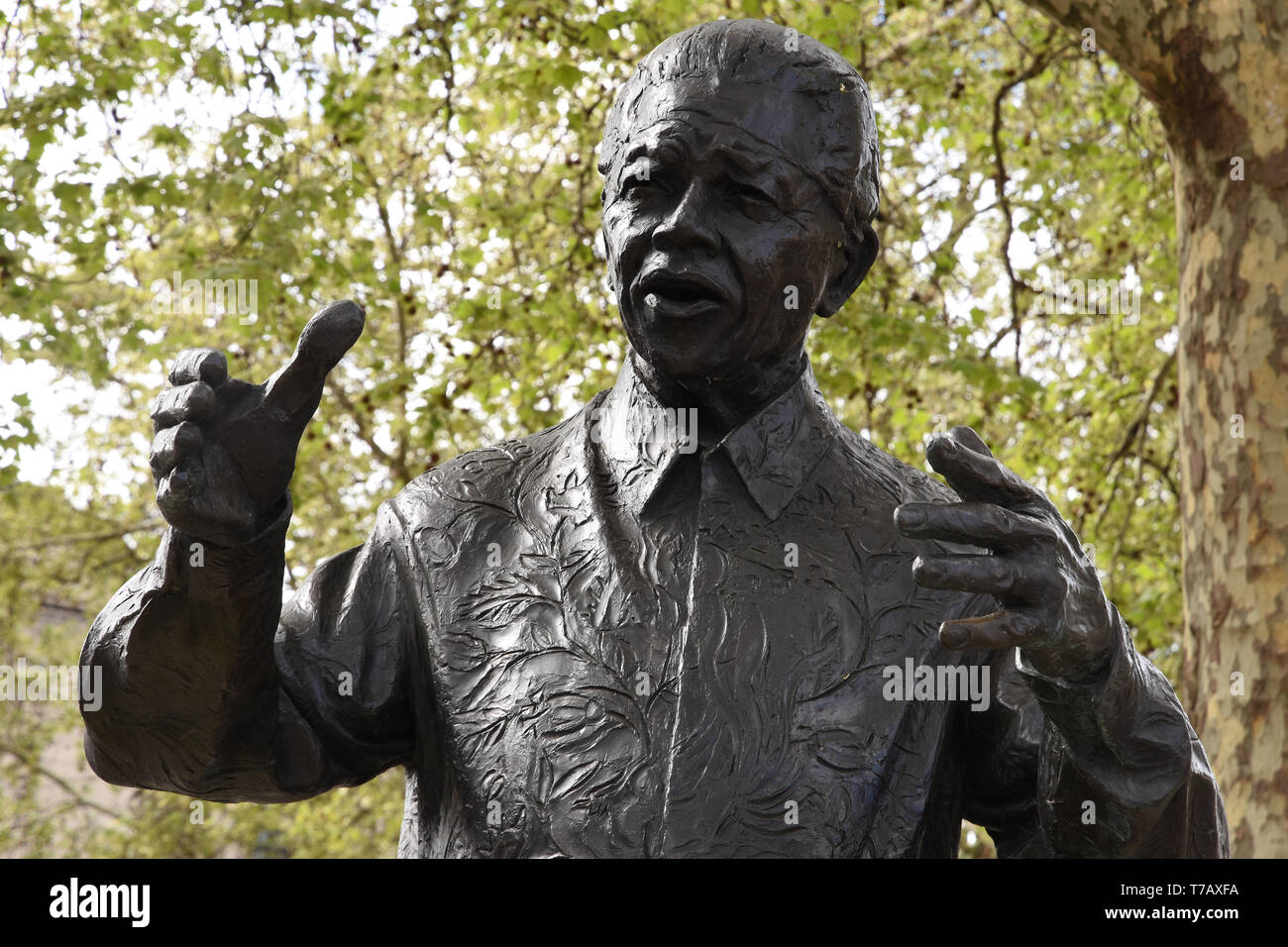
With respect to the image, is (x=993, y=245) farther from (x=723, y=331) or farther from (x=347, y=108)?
(x=723, y=331)

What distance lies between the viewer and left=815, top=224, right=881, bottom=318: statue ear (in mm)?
3416

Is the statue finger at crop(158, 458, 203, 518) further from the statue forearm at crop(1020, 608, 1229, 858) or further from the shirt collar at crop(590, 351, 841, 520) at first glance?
the statue forearm at crop(1020, 608, 1229, 858)

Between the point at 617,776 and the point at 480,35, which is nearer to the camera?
the point at 617,776

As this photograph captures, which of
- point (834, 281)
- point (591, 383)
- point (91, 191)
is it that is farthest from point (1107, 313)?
point (834, 281)

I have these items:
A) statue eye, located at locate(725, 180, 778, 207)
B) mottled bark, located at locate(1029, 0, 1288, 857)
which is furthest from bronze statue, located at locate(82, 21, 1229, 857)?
mottled bark, located at locate(1029, 0, 1288, 857)

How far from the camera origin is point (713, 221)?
10.3 ft

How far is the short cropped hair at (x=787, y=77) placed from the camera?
10.5 ft

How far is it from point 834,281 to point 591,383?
23.6 feet

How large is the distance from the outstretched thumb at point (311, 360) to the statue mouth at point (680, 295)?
522 mm

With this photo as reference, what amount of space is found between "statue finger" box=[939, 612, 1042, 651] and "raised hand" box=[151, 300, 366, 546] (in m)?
1.00

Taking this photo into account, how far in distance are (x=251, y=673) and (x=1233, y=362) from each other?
542 centimetres

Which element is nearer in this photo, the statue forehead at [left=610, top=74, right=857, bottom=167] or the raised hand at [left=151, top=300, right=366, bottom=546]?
the raised hand at [left=151, top=300, right=366, bottom=546]

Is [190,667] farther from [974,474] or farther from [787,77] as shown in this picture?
[787,77]
